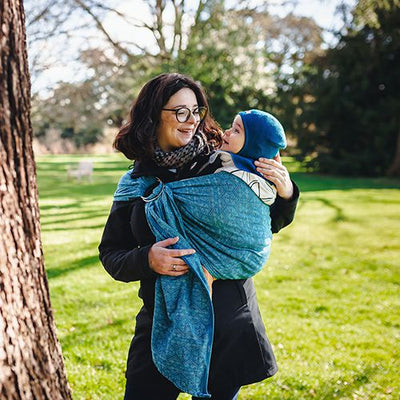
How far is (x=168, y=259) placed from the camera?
160 centimetres

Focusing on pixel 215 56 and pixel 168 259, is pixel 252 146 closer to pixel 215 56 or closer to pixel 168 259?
pixel 168 259

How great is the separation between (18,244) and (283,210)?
1097 mm

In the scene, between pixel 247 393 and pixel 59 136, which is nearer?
pixel 247 393

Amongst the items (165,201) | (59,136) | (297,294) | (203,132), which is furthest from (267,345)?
(59,136)

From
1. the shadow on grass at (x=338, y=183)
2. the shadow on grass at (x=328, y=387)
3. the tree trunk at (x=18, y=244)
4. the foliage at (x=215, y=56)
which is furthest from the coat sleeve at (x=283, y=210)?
the foliage at (x=215, y=56)

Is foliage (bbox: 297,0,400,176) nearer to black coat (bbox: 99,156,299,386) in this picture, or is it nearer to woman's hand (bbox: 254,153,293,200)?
woman's hand (bbox: 254,153,293,200)

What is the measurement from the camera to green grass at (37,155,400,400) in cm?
336

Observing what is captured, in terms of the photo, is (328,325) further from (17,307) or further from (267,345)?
(17,307)

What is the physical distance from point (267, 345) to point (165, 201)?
28.7 inches

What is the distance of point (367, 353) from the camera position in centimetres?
380

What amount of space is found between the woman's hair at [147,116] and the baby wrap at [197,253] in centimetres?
26

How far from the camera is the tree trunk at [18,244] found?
149 cm

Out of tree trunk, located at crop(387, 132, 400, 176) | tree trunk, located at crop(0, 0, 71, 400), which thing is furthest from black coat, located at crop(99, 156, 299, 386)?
tree trunk, located at crop(387, 132, 400, 176)

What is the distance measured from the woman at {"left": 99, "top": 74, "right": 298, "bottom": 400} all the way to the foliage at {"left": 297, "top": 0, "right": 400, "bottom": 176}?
1860 cm
